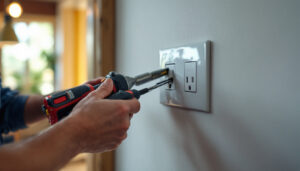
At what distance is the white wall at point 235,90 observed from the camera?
0.31 meters

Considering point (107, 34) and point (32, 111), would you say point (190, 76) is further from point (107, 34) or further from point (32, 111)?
point (32, 111)

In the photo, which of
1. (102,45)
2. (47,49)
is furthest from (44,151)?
(47,49)

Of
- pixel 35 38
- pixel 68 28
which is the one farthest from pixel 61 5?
pixel 35 38

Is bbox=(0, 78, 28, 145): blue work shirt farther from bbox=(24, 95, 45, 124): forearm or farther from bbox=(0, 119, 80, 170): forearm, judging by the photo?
bbox=(0, 119, 80, 170): forearm

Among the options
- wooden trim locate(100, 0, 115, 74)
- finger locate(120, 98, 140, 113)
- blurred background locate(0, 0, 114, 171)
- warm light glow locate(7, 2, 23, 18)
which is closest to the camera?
finger locate(120, 98, 140, 113)

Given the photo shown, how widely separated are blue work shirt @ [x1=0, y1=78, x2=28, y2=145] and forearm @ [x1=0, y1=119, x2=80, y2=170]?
1.74 feet

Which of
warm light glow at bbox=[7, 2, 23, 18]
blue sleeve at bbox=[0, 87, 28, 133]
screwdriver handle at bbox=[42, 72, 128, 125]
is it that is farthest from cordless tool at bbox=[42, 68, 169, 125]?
warm light glow at bbox=[7, 2, 23, 18]

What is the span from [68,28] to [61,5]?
A: 1.39ft

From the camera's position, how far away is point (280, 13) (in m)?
0.31

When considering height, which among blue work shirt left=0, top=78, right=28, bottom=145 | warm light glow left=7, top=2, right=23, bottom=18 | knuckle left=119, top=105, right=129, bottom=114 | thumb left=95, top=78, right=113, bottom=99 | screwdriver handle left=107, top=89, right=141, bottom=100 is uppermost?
warm light glow left=7, top=2, right=23, bottom=18

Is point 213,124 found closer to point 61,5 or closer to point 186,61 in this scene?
point 186,61

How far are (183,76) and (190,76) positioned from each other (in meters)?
0.02

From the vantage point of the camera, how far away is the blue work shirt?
0.82 meters

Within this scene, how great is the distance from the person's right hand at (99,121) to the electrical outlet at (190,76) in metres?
0.13
